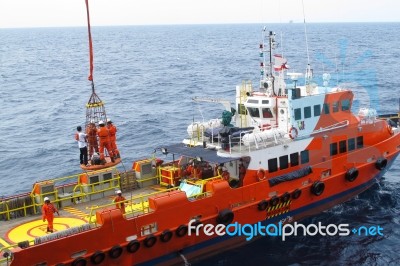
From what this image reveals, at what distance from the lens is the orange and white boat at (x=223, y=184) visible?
14.6 meters

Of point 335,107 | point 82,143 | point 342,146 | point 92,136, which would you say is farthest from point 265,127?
point 82,143

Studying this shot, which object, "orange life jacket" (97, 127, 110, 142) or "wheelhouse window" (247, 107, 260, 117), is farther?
"wheelhouse window" (247, 107, 260, 117)

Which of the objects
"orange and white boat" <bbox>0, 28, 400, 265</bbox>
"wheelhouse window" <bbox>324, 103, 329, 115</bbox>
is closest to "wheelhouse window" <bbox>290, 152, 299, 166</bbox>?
"orange and white boat" <bbox>0, 28, 400, 265</bbox>

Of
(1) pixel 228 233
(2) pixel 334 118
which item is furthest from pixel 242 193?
(2) pixel 334 118

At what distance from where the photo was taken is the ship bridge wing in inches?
663

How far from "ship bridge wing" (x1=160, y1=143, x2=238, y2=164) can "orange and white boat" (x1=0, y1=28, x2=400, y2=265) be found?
0.12 feet

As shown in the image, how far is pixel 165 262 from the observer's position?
52.2ft

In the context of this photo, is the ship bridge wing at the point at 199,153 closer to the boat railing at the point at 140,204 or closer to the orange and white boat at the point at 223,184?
the orange and white boat at the point at 223,184

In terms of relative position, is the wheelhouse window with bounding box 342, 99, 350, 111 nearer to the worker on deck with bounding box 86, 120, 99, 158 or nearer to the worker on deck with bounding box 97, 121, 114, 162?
the worker on deck with bounding box 97, 121, 114, 162

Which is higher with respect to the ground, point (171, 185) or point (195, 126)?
point (195, 126)

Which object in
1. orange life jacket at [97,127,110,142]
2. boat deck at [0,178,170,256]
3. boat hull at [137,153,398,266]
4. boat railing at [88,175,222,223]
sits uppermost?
orange life jacket at [97,127,110,142]

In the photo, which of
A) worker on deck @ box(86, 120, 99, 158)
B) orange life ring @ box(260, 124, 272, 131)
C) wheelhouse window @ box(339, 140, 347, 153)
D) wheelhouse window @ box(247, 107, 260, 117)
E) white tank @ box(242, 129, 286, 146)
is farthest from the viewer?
wheelhouse window @ box(339, 140, 347, 153)

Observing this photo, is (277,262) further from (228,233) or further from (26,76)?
(26,76)

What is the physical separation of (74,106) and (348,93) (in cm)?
2922
